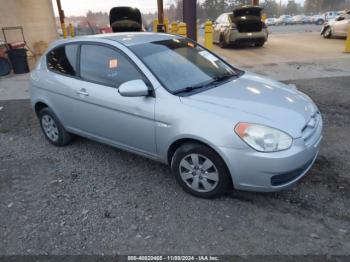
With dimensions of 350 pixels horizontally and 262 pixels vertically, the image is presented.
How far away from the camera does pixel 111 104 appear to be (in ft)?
12.4

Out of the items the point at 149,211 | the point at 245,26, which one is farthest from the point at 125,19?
the point at 149,211

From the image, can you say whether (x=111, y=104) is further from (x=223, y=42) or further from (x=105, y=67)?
(x=223, y=42)

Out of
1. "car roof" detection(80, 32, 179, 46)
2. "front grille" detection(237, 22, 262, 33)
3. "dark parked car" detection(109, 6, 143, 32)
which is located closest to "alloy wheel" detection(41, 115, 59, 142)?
"car roof" detection(80, 32, 179, 46)

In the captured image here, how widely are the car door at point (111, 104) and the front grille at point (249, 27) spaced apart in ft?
35.2

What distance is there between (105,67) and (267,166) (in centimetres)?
221

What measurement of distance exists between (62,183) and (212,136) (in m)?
2.00

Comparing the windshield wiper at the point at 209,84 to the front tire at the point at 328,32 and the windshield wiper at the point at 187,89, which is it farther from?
the front tire at the point at 328,32

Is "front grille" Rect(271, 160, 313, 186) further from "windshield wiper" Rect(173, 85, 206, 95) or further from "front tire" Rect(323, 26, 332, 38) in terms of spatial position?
"front tire" Rect(323, 26, 332, 38)

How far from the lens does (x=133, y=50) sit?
3.73m

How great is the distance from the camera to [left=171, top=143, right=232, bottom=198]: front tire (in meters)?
3.18

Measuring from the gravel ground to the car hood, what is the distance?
0.80 metres

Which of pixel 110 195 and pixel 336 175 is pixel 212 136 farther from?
pixel 336 175

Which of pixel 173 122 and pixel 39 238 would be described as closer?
pixel 39 238

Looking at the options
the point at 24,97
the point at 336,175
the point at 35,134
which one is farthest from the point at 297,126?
the point at 24,97
